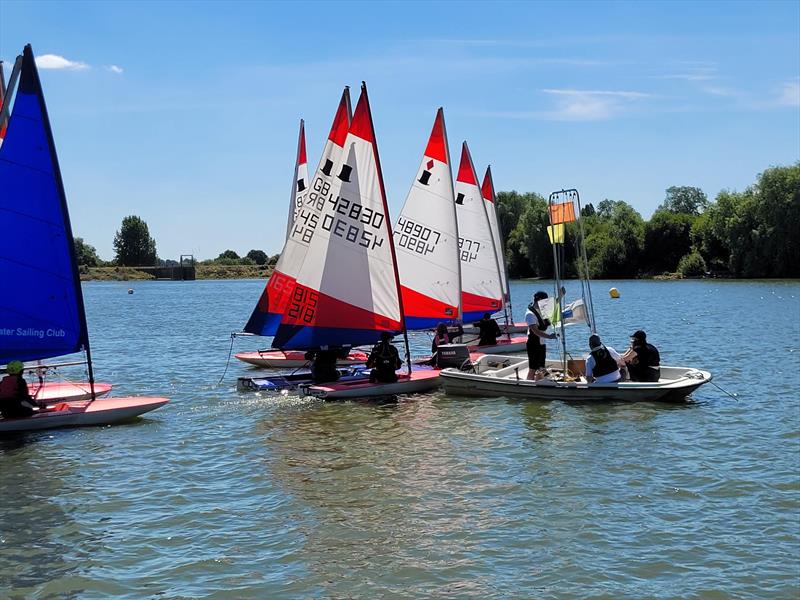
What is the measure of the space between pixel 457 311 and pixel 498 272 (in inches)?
190

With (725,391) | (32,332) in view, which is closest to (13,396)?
(32,332)

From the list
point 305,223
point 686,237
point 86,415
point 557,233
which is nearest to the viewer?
point 86,415

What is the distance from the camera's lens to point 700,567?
8.98 m

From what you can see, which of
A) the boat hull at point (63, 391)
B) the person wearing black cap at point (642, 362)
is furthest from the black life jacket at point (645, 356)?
the boat hull at point (63, 391)

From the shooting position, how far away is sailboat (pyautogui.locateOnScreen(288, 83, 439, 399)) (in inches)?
783

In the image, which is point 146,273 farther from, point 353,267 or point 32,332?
point 32,332

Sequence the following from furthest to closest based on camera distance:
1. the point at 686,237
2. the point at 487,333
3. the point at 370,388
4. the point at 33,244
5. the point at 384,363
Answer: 1. the point at 686,237
2. the point at 487,333
3. the point at 384,363
4. the point at 370,388
5. the point at 33,244

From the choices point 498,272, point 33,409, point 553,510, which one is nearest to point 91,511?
point 33,409

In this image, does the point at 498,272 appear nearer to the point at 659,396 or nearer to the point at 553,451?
the point at 659,396

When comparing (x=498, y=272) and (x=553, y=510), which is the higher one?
(x=498, y=272)

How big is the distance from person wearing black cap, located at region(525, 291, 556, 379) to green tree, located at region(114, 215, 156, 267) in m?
174

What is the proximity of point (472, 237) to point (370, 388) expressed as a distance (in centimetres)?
1199

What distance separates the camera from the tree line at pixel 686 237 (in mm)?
79375

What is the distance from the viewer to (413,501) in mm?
11391
